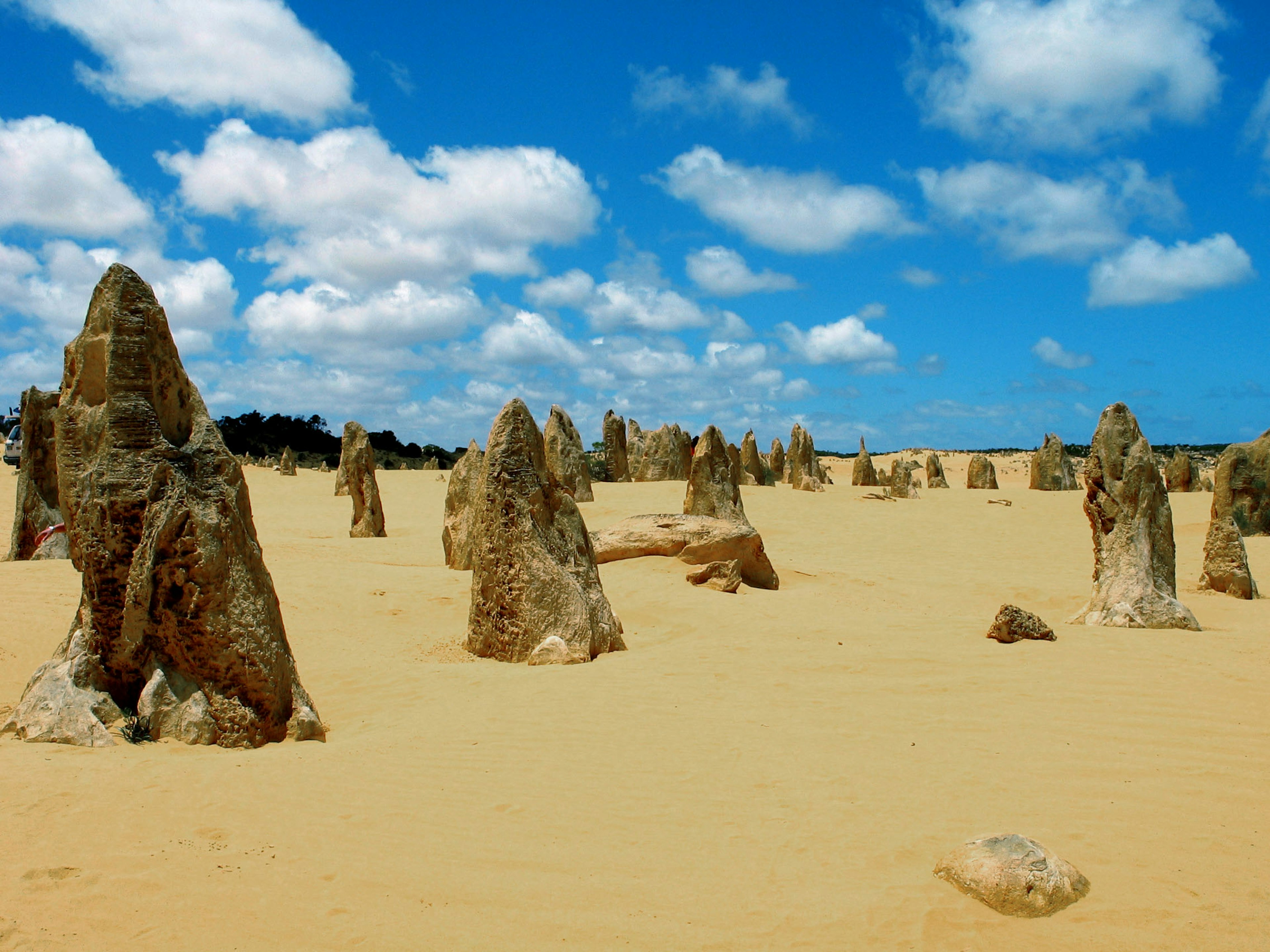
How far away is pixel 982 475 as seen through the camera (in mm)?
31406

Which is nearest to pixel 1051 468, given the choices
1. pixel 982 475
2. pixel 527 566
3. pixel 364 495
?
pixel 982 475

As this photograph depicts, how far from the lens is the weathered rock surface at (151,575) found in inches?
180

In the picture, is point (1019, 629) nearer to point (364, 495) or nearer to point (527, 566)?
point (527, 566)

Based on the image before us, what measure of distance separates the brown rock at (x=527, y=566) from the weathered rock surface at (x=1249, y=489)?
15406 mm

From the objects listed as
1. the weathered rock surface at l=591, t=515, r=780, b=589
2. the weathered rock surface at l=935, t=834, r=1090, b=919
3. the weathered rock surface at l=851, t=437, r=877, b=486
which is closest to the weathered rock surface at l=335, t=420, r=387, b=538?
the weathered rock surface at l=591, t=515, r=780, b=589

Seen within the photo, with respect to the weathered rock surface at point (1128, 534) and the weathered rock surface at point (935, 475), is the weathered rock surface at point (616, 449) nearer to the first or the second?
the weathered rock surface at point (935, 475)

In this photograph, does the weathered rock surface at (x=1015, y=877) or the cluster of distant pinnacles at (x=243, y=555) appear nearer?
the weathered rock surface at (x=1015, y=877)

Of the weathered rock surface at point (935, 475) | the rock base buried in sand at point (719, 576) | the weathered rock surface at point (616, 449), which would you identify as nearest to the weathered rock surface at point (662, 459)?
the weathered rock surface at point (616, 449)

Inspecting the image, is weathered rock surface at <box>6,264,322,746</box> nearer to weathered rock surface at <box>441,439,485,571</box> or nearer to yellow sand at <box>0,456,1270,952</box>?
yellow sand at <box>0,456,1270,952</box>

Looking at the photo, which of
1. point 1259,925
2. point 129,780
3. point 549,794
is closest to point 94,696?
point 129,780

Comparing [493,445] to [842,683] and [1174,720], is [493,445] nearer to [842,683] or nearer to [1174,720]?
[842,683]

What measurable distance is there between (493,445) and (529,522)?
806mm

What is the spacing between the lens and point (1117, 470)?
8852 mm

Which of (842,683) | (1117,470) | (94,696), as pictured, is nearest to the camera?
(94,696)
